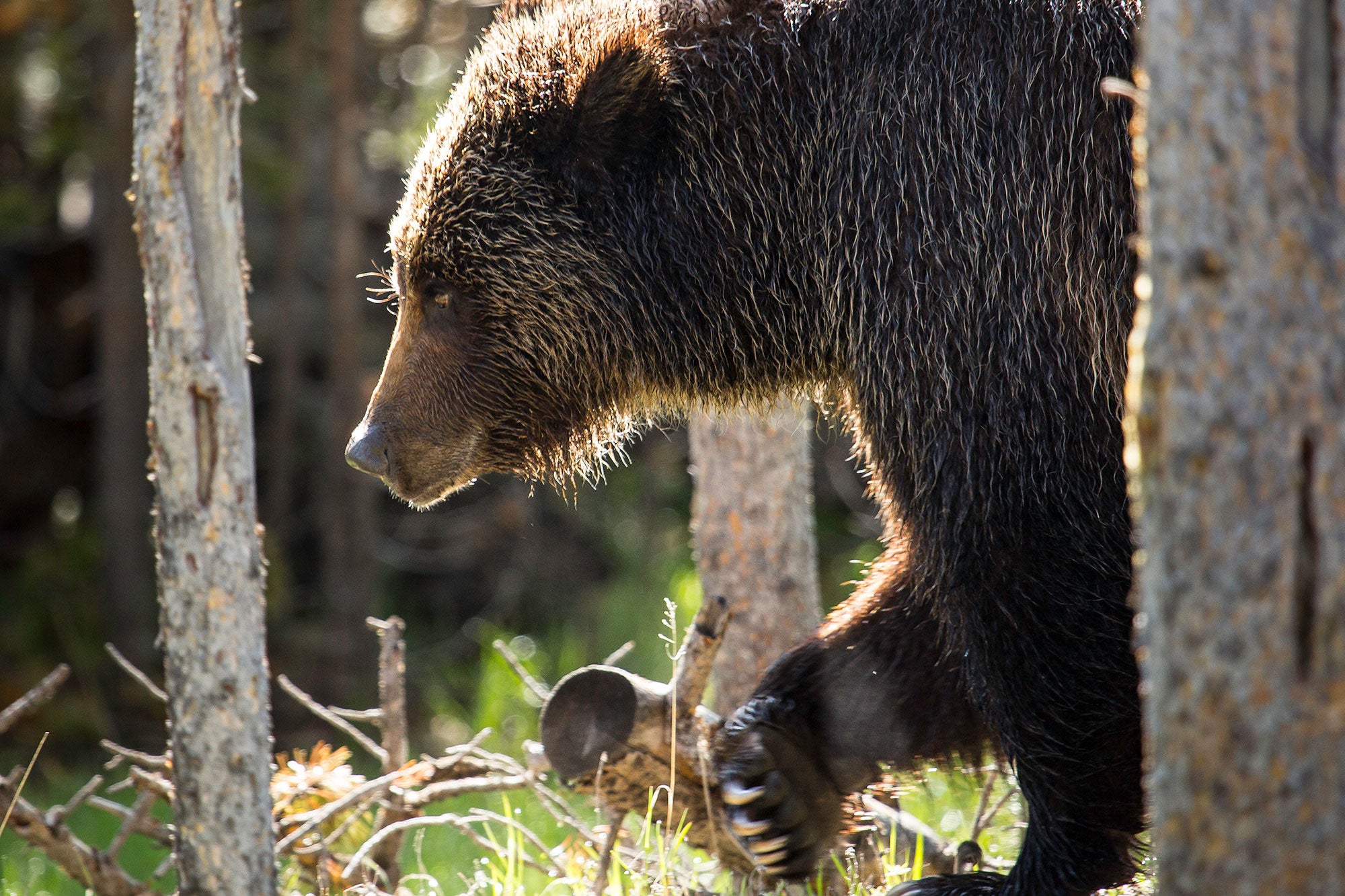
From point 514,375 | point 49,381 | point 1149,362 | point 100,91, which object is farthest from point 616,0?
point 49,381

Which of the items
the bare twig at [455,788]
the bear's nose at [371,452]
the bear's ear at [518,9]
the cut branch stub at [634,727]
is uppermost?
the bear's ear at [518,9]

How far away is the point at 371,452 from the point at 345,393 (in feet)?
16.8

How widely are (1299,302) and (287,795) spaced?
115 inches

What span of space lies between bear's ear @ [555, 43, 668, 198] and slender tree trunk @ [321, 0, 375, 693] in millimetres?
5090

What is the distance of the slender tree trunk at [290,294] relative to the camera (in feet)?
27.5

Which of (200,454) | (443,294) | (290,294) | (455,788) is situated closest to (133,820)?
(455,788)

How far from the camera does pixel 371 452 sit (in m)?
3.26

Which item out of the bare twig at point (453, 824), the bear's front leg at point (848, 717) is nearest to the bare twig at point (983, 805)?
the bear's front leg at point (848, 717)

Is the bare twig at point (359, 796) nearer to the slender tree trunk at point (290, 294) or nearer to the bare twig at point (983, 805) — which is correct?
the bare twig at point (983, 805)

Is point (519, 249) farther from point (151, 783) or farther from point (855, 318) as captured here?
point (151, 783)

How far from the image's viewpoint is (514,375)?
3.39 metres

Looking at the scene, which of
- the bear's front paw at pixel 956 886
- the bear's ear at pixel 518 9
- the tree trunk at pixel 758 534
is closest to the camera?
the bear's front paw at pixel 956 886

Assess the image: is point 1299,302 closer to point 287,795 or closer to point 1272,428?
point 1272,428

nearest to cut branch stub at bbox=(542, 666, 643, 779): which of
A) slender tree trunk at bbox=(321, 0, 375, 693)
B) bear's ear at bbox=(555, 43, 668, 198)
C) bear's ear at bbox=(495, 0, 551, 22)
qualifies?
bear's ear at bbox=(555, 43, 668, 198)
